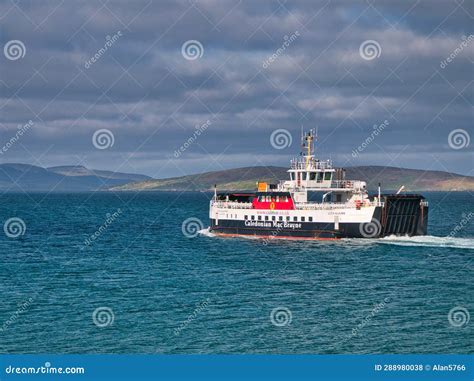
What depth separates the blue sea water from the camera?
37.6 meters

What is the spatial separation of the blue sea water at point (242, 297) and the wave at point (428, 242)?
284 mm

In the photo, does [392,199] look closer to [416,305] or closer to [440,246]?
[440,246]

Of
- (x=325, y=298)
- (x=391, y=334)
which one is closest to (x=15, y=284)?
(x=325, y=298)

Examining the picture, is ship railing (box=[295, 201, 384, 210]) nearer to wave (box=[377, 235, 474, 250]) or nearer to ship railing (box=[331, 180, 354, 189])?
ship railing (box=[331, 180, 354, 189])

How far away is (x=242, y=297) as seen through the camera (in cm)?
4888

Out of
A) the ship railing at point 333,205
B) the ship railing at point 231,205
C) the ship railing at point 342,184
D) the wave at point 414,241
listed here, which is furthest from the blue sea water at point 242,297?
the ship railing at point 342,184

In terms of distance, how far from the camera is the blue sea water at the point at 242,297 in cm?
3762

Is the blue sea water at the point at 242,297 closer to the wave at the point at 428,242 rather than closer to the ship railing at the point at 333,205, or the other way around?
the wave at the point at 428,242

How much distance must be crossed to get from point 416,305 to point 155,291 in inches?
778

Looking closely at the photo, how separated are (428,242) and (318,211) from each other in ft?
44.9

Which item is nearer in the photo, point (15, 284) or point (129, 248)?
point (15, 284)

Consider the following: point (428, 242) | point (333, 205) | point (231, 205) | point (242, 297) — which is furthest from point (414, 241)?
point (242, 297)

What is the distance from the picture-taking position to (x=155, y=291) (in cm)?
5191

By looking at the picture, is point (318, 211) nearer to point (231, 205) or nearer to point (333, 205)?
point (333, 205)
